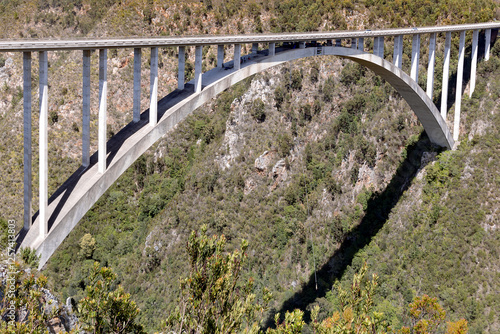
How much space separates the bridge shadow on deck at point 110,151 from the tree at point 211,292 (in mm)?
4414

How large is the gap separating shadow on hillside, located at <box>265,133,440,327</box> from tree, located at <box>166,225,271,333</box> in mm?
21491

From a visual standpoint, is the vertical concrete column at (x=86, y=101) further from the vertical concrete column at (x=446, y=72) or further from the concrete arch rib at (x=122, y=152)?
the vertical concrete column at (x=446, y=72)

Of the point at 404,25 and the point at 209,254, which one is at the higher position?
the point at 404,25

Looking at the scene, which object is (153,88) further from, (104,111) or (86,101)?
(86,101)

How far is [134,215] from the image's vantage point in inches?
1710

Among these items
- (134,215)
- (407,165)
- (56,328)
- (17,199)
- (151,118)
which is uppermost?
(151,118)

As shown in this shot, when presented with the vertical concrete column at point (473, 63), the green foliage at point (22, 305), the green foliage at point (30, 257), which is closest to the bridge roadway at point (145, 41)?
the green foliage at point (30, 257)

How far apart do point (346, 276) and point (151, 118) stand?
856 inches

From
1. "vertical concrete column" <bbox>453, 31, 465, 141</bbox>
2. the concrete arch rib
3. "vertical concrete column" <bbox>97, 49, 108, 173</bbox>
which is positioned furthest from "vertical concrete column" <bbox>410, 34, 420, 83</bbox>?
"vertical concrete column" <bbox>97, 49, 108, 173</bbox>

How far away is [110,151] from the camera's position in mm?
16031

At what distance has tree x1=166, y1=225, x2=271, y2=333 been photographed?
39.7 feet

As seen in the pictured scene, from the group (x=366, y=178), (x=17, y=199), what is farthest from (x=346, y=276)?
(x=17, y=199)

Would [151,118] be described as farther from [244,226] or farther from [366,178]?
[366,178]

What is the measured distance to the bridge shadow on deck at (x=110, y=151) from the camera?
14375 millimetres
